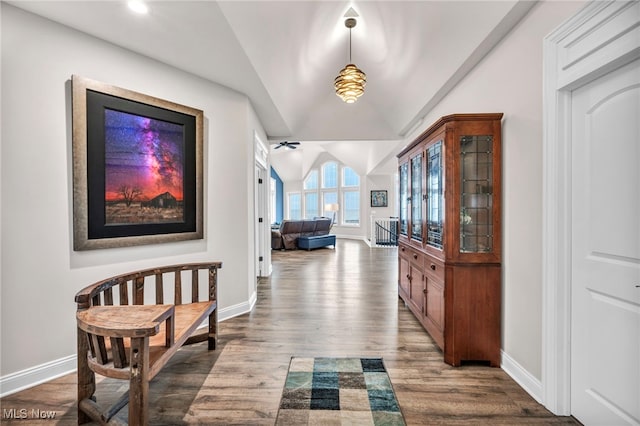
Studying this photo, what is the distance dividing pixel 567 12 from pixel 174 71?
3217 millimetres

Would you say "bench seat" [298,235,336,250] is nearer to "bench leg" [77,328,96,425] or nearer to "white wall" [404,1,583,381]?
"white wall" [404,1,583,381]

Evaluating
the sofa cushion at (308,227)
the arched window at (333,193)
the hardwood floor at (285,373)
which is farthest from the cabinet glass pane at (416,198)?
the arched window at (333,193)

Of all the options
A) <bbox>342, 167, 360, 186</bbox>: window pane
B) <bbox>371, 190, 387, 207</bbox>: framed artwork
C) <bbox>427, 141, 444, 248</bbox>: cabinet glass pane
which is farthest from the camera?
<bbox>342, 167, 360, 186</bbox>: window pane

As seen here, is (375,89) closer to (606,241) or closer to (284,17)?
(284,17)

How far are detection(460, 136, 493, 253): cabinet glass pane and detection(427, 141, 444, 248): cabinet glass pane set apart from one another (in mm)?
211

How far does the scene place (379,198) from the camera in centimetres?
1098

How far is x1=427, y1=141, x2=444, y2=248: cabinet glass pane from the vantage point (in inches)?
102

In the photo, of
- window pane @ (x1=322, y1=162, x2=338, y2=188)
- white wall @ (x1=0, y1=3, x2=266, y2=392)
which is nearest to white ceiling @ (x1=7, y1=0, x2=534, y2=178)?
white wall @ (x1=0, y1=3, x2=266, y2=392)

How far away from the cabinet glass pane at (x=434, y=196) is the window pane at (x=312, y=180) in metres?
10.8

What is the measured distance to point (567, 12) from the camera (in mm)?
1675

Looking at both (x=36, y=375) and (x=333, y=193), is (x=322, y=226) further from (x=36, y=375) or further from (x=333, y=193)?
(x=36, y=375)

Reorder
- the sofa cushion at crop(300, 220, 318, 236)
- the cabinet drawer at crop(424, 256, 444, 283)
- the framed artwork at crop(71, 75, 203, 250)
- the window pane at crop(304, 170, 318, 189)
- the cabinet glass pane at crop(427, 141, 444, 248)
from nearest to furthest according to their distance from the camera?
the framed artwork at crop(71, 75, 203, 250) < the cabinet drawer at crop(424, 256, 444, 283) < the cabinet glass pane at crop(427, 141, 444, 248) < the sofa cushion at crop(300, 220, 318, 236) < the window pane at crop(304, 170, 318, 189)

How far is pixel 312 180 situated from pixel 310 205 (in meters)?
1.22

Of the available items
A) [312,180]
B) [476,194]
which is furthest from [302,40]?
[312,180]
